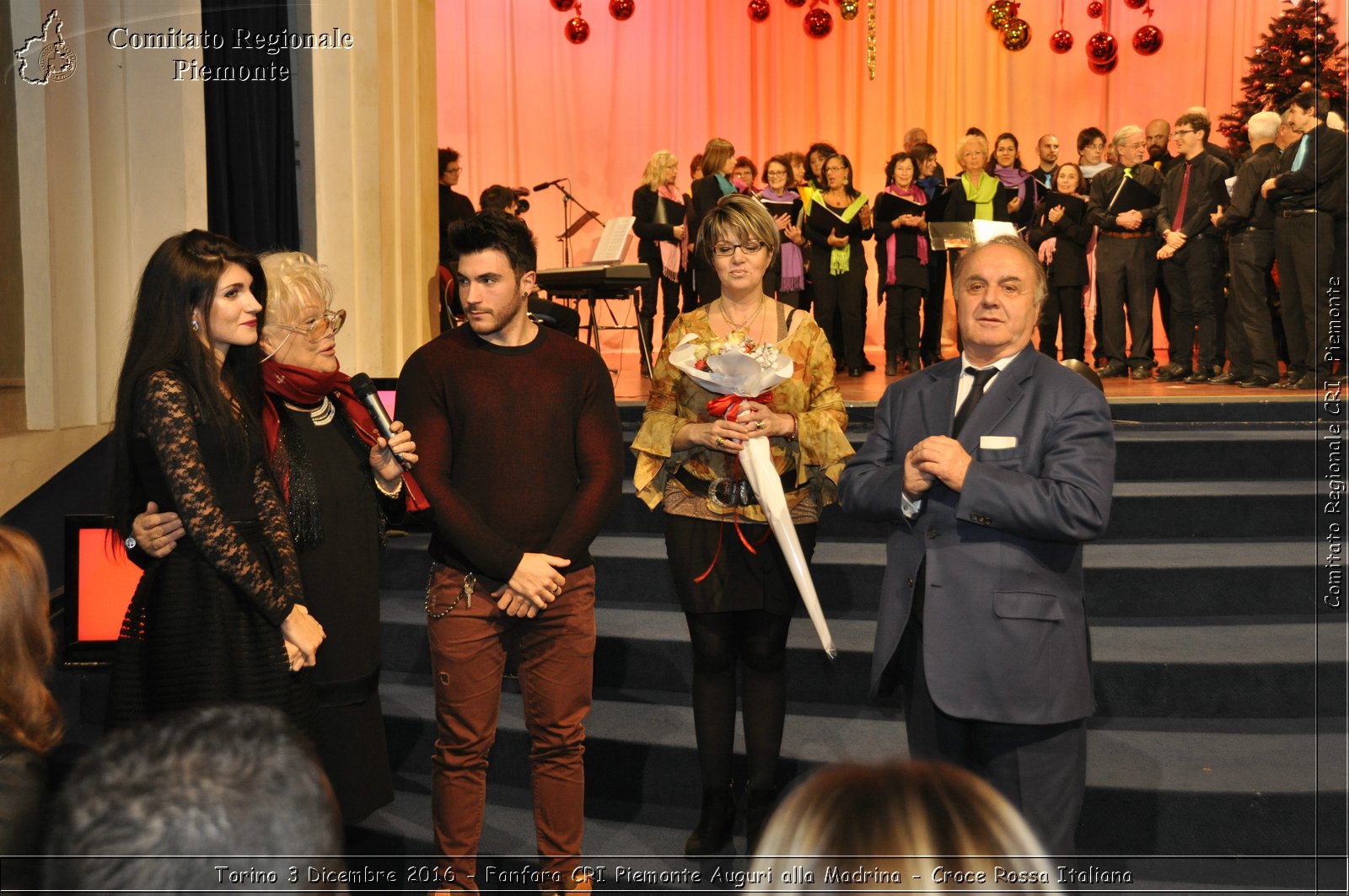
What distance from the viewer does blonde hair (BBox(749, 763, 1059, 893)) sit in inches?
34.7

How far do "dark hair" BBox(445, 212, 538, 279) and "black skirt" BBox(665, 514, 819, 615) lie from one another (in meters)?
0.86

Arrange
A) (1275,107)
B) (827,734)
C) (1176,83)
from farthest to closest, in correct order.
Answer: (1176,83)
(1275,107)
(827,734)

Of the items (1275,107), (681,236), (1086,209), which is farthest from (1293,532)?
(1275,107)

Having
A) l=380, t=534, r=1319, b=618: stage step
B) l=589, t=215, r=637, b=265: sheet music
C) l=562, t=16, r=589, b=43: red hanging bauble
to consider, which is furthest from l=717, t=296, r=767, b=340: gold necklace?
l=562, t=16, r=589, b=43: red hanging bauble

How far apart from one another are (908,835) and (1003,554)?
5.41ft

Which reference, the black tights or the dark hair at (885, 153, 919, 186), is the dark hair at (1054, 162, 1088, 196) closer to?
the dark hair at (885, 153, 919, 186)

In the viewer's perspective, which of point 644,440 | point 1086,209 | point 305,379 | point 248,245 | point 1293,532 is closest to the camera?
point 305,379

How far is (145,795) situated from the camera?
885mm

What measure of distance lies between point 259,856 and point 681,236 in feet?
26.9

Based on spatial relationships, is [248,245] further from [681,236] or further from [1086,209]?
[1086,209]

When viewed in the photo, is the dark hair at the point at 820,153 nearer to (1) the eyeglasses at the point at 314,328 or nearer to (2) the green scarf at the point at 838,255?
(2) the green scarf at the point at 838,255

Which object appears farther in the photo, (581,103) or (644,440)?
(581,103)

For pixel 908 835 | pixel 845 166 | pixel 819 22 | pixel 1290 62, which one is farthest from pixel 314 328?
pixel 819 22

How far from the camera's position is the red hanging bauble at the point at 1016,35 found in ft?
38.9
